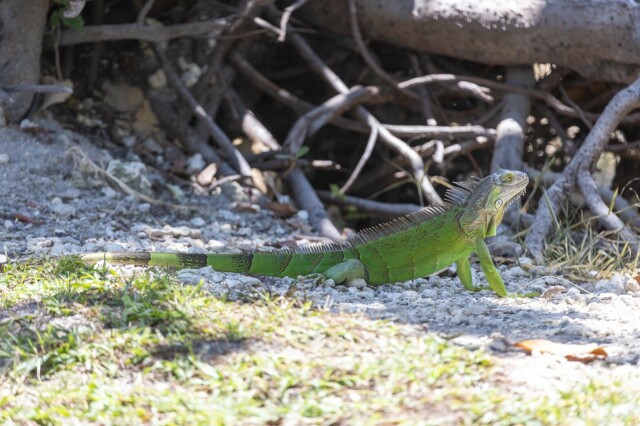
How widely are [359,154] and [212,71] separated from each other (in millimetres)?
1644

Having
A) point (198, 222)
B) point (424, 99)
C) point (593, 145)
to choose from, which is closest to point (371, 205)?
point (424, 99)

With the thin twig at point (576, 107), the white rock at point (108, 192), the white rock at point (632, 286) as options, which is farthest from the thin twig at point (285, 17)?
the white rock at point (632, 286)

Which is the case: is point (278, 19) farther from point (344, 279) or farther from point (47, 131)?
point (344, 279)

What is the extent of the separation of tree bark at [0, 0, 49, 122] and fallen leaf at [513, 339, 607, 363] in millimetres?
4332

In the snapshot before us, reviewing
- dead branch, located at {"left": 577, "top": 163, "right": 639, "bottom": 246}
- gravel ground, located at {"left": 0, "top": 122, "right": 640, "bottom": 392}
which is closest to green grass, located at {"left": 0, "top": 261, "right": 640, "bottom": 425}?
gravel ground, located at {"left": 0, "top": 122, "right": 640, "bottom": 392}

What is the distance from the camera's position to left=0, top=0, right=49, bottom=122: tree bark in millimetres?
6387

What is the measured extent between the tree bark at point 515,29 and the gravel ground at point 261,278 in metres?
1.70

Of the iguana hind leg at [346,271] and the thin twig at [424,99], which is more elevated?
the thin twig at [424,99]

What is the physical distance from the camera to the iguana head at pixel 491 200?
483 centimetres

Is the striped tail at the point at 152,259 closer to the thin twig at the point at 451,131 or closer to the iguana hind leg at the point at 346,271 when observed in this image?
the iguana hind leg at the point at 346,271

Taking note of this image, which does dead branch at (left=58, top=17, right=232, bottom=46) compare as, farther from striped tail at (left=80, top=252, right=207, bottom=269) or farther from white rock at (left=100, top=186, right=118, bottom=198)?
striped tail at (left=80, top=252, right=207, bottom=269)

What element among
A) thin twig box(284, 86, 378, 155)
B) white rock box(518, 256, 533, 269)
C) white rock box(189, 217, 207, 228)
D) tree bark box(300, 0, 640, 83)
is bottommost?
white rock box(189, 217, 207, 228)

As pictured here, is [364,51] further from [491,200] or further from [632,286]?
[632,286]

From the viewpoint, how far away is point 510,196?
15.9ft
